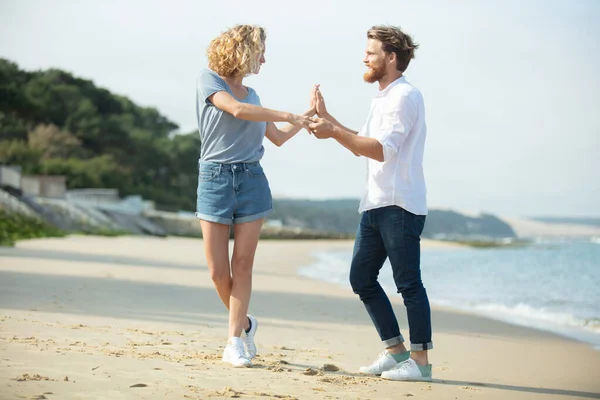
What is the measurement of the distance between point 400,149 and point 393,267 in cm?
64

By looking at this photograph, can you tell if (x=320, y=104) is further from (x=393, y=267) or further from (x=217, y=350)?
(x=217, y=350)

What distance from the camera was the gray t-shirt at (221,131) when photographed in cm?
473

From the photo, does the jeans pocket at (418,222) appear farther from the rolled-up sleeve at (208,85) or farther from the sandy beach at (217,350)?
the rolled-up sleeve at (208,85)

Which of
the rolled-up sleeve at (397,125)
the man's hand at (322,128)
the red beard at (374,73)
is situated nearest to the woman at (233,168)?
the man's hand at (322,128)

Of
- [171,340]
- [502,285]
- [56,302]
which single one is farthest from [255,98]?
[502,285]

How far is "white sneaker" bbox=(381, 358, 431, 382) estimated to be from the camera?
14.9 ft

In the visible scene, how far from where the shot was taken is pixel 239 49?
468cm

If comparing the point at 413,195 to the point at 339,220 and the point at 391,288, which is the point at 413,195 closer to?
the point at 391,288

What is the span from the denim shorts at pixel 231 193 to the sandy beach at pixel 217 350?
81 centimetres

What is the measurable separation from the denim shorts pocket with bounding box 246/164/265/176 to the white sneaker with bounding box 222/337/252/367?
93 centimetres

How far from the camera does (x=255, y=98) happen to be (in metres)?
4.92

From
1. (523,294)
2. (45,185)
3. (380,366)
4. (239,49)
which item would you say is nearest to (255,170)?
(239,49)

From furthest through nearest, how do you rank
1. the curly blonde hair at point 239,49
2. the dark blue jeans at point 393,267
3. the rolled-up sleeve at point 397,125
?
the curly blonde hair at point 239,49 → the dark blue jeans at point 393,267 → the rolled-up sleeve at point 397,125

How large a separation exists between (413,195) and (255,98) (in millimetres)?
1112
